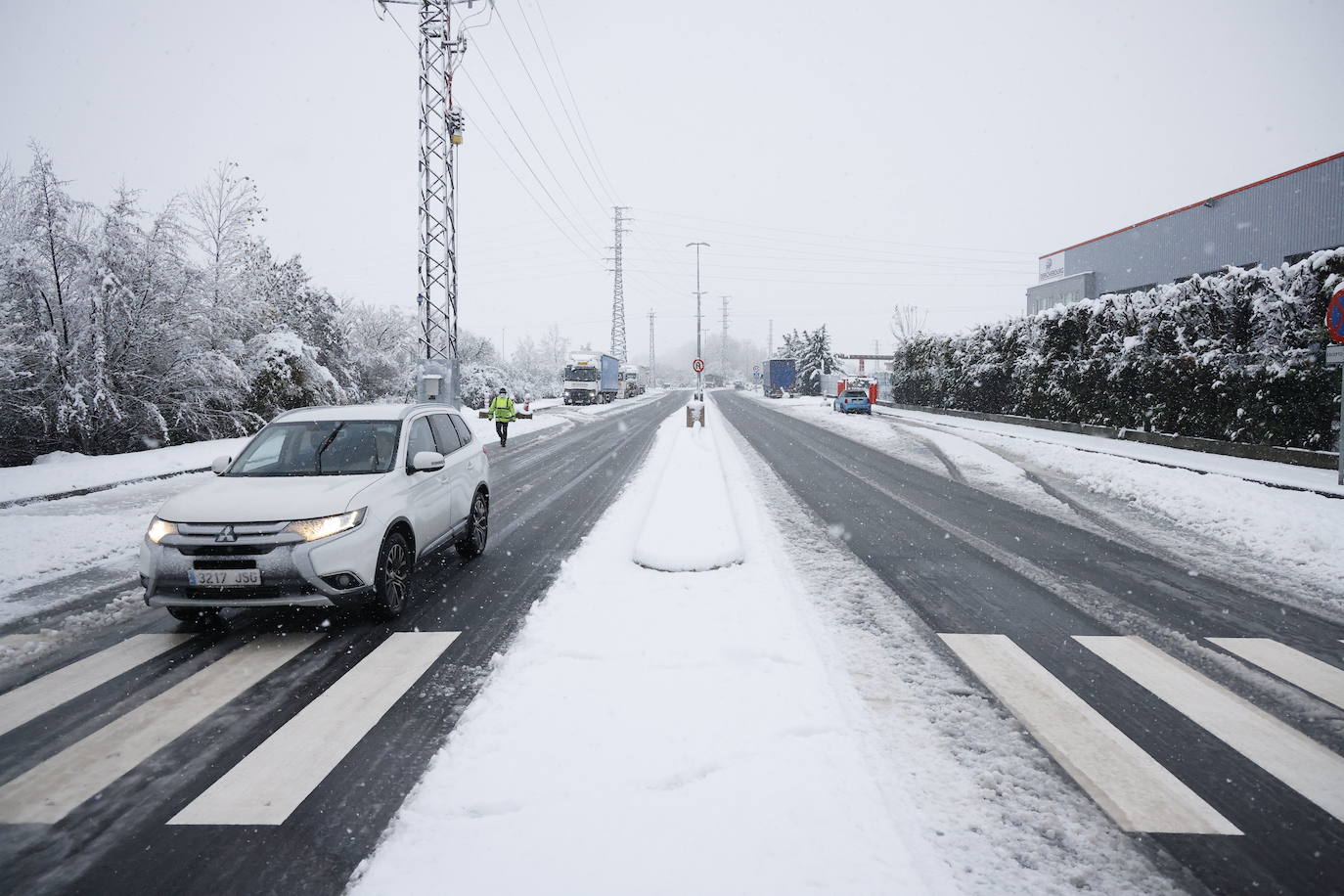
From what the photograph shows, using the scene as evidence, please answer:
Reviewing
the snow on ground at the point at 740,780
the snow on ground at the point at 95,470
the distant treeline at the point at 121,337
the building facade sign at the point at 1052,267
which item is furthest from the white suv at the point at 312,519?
the building facade sign at the point at 1052,267

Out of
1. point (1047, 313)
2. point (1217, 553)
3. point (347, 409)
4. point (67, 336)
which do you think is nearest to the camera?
point (347, 409)

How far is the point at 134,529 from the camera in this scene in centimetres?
902

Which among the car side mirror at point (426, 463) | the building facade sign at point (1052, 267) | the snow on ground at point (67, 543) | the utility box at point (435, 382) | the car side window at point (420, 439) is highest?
the building facade sign at point (1052, 267)

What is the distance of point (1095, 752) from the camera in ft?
11.6

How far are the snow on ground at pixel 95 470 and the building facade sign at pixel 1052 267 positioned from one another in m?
50.6

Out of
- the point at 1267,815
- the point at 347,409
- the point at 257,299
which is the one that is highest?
the point at 257,299

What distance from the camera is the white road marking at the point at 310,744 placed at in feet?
10.2

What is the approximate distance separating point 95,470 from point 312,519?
12566 millimetres

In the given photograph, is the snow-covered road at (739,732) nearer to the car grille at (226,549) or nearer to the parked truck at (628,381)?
the car grille at (226,549)

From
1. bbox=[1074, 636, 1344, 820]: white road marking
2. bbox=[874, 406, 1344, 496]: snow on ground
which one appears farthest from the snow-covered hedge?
bbox=[1074, 636, 1344, 820]: white road marking

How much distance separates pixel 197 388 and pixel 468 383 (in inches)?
1113

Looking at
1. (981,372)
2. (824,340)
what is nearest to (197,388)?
(981,372)

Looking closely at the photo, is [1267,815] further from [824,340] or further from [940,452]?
[824,340]

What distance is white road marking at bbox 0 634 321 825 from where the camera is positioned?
318 cm
